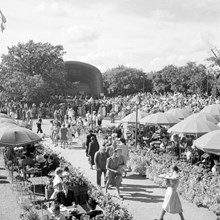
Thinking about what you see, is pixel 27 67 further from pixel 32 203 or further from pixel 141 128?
pixel 32 203

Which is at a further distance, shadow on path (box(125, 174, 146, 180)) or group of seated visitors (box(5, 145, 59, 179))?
shadow on path (box(125, 174, 146, 180))

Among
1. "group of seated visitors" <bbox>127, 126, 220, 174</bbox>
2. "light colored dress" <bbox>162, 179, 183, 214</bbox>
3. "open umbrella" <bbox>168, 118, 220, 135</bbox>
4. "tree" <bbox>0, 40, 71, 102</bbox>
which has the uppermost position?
"tree" <bbox>0, 40, 71, 102</bbox>

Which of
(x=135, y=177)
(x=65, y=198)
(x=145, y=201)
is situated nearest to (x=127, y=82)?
(x=135, y=177)

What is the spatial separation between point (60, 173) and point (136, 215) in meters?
2.24

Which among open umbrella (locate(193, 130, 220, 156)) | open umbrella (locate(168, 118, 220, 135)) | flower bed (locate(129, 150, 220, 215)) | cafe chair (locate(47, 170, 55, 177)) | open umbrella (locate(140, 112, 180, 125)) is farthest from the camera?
open umbrella (locate(140, 112, 180, 125))

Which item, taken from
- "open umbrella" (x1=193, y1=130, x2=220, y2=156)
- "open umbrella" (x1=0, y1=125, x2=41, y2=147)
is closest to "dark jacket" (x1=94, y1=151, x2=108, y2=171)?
"open umbrella" (x1=0, y1=125, x2=41, y2=147)

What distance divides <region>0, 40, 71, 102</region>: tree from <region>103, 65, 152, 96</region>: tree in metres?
42.4

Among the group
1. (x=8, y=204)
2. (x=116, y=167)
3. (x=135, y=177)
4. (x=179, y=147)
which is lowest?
(x=8, y=204)

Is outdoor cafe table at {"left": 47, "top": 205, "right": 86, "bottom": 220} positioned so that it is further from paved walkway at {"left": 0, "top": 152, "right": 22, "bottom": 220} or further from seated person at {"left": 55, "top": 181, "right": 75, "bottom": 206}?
paved walkway at {"left": 0, "top": 152, "right": 22, "bottom": 220}

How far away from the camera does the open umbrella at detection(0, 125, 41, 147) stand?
12.0 meters

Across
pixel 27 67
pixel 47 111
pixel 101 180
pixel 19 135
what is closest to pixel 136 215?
pixel 101 180

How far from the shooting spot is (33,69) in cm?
4116

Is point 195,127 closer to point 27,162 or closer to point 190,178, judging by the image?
point 190,178

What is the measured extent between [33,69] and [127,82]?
4758 centimetres
